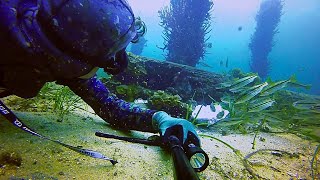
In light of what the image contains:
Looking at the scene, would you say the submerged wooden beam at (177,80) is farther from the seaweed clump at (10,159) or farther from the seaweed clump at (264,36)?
the seaweed clump at (264,36)

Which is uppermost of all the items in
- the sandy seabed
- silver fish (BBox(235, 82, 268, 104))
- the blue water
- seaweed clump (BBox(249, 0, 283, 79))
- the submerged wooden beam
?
the blue water

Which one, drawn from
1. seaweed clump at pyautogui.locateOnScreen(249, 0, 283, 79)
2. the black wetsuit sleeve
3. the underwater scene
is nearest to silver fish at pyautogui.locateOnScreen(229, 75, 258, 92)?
the underwater scene

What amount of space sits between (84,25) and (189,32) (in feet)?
36.6

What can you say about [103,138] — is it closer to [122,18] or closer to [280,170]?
[122,18]

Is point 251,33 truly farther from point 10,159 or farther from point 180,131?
point 10,159

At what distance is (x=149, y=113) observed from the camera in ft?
7.74

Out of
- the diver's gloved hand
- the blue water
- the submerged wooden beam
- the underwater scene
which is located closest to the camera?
the underwater scene

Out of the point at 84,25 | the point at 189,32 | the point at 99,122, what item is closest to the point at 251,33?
the point at 189,32

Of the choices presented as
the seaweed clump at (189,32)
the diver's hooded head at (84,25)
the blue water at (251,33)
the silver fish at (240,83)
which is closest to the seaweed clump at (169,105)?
the silver fish at (240,83)

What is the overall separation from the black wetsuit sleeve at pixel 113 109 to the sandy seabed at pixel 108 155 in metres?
0.13

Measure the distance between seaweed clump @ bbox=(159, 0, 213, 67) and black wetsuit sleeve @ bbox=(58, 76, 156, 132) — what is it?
9.25 meters

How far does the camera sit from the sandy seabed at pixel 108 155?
→ 135cm

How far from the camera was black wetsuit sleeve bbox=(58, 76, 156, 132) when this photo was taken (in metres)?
2.32

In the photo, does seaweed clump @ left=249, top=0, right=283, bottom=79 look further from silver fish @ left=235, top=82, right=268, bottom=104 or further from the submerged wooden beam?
silver fish @ left=235, top=82, right=268, bottom=104
